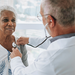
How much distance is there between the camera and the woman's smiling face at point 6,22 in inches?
42.4

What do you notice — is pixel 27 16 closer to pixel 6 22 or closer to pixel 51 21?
pixel 6 22

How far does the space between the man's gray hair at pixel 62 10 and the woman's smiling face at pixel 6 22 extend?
55cm

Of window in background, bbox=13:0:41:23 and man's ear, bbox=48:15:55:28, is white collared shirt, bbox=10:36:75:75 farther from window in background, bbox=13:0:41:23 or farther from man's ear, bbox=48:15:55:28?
window in background, bbox=13:0:41:23

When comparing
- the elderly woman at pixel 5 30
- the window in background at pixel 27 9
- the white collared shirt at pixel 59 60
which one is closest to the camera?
the white collared shirt at pixel 59 60

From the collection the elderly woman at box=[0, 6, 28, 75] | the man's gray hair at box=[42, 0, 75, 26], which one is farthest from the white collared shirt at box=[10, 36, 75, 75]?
the elderly woman at box=[0, 6, 28, 75]

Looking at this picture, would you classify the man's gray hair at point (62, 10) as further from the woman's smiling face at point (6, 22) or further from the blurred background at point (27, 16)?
the blurred background at point (27, 16)

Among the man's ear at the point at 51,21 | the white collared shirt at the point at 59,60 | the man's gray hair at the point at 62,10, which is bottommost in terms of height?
the white collared shirt at the point at 59,60

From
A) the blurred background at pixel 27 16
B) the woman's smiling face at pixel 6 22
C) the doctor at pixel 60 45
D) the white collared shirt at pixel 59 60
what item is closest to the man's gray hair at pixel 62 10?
the doctor at pixel 60 45

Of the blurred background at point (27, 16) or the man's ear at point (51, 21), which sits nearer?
the man's ear at point (51, 21)

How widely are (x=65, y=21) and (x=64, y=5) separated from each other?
11 centimetres

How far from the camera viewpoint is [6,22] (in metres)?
1.10

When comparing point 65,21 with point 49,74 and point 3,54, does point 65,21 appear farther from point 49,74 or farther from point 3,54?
point 3,54

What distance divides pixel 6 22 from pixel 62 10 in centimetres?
69

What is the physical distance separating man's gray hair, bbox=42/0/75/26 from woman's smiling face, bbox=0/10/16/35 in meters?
0.55
